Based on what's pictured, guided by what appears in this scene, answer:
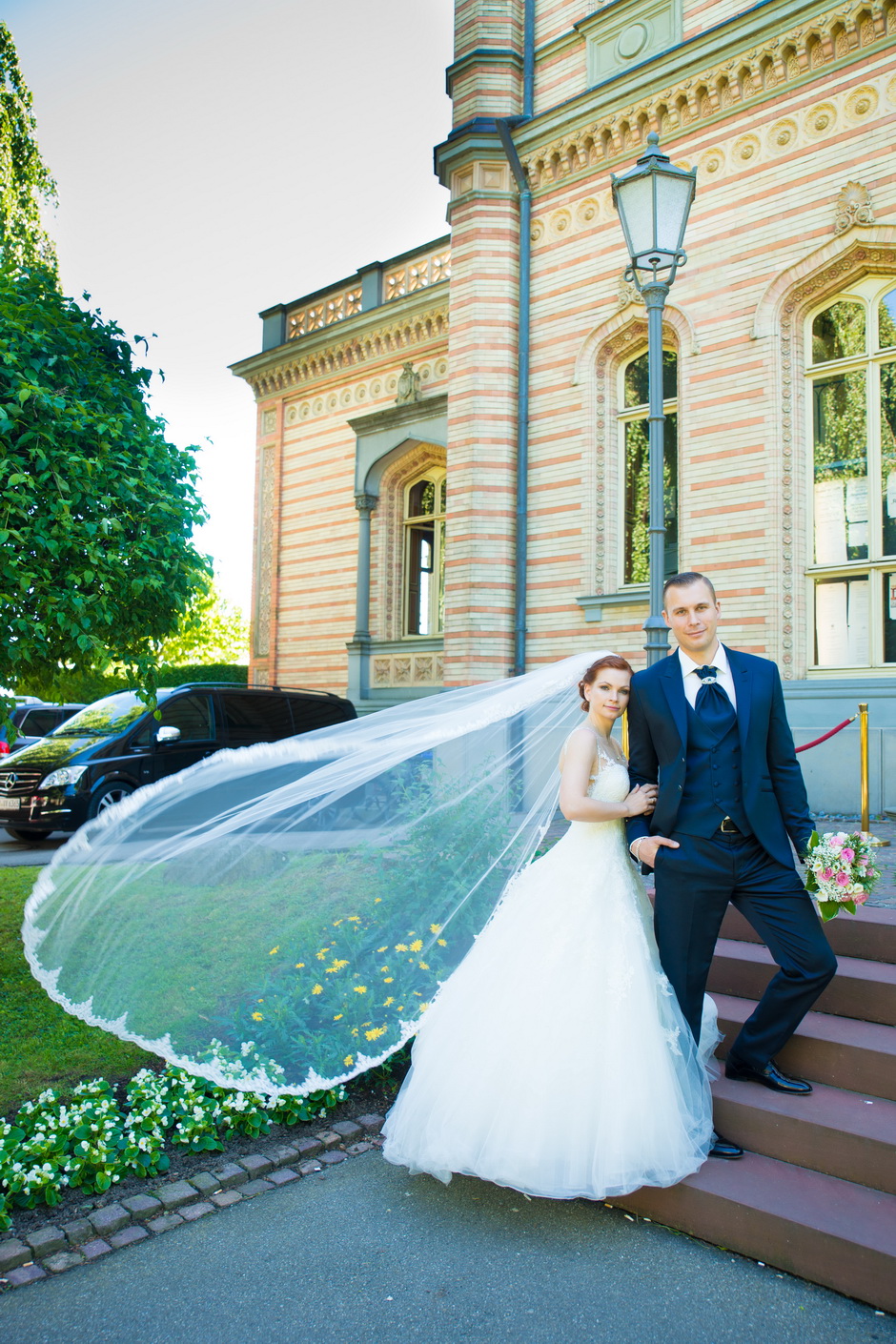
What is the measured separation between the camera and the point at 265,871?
4352 mm

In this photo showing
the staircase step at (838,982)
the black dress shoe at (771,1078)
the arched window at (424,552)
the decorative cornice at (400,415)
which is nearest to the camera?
the black dress shoe at (771,1078)

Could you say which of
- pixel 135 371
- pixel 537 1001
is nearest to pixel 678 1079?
pixel 537 1001

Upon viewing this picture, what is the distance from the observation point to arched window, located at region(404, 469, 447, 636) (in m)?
17.3

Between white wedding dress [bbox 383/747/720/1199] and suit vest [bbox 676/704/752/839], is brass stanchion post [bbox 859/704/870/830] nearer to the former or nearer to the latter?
white wedding dress [bbox 383/747/720/1199]

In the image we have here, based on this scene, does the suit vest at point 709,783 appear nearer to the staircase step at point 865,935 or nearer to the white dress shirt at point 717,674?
the white dress shirt at point 717,674

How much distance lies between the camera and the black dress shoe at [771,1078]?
145 inches

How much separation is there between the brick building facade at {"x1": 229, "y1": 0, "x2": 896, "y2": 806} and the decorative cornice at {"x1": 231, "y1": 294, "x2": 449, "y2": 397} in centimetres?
188

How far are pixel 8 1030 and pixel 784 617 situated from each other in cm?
840

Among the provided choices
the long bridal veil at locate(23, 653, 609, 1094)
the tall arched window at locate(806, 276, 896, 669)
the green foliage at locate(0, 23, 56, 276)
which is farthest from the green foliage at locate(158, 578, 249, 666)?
the long bridal veil at locate(23, 653, 609, 1094)

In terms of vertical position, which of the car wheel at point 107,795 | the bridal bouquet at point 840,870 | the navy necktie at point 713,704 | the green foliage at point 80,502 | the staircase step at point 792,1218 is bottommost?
the staircase step at point 792,1218

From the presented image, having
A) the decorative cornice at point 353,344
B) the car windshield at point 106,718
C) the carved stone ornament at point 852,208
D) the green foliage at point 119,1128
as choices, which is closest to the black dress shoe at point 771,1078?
the green foliage at point 119,1128

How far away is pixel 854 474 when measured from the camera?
33.6 ft

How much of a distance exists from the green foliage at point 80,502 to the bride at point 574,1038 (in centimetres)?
295

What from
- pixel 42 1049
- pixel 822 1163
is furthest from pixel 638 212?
pixel 42 1049
